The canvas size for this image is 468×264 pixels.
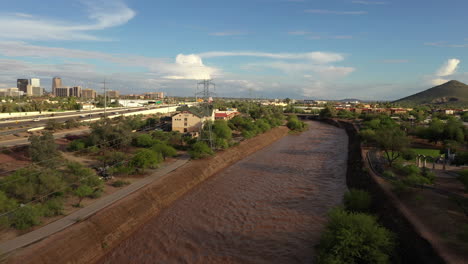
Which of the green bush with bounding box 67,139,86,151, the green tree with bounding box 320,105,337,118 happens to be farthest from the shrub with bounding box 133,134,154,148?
the green tree with bounding box 320,105,337,118

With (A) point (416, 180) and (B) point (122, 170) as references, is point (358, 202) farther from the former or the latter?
(B) point (122, 170)

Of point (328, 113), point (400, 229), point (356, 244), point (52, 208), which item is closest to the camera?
point (356, 244)

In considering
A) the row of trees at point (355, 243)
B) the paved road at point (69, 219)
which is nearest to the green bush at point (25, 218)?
the paved road at point (69, 219)

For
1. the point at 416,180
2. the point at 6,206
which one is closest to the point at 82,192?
the point at 6,206

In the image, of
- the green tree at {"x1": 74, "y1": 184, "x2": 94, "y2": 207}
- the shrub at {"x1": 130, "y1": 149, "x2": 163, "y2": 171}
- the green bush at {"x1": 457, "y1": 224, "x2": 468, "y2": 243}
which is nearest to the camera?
the green bush at {"x1": 457, "y1": 224, "x2": 468, "y2": 243}

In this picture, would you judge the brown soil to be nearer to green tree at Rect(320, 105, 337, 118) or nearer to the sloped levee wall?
the sloped levee wall

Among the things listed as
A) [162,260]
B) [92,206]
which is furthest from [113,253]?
[92,206]

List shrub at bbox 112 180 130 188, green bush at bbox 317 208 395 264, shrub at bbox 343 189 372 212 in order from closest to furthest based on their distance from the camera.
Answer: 1. green bush at bbox 317 208 395 264
2. shrub at bbox 343 189 372 212
3. shrub at bbox 112 180 130 188

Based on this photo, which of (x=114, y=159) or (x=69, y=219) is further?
(x=114, y=159)
